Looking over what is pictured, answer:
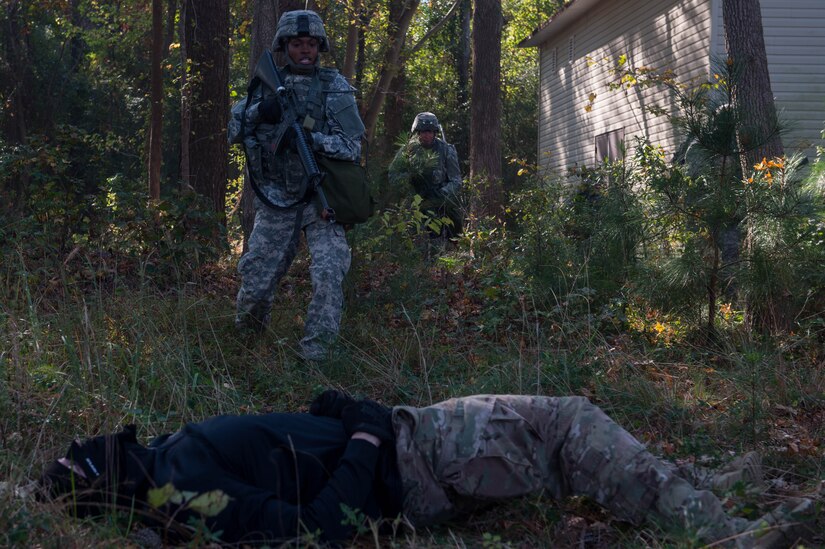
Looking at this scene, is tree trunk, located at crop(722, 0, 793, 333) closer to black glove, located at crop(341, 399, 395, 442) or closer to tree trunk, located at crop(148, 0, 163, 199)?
black glove, located at crop(341, 399, 395, 442)

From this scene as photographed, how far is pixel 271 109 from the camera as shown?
5875 mm

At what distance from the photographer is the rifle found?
578 centimetres

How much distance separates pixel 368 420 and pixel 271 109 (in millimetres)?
3093

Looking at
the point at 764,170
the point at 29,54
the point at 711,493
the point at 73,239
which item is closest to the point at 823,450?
the point at 711,493

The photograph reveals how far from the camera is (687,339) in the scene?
20.1ft

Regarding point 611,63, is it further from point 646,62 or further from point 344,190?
point 344,190

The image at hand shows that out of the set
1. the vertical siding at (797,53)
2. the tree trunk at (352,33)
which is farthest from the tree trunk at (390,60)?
the vertical siding at (797,53)

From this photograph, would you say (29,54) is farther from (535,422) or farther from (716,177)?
(535,422)

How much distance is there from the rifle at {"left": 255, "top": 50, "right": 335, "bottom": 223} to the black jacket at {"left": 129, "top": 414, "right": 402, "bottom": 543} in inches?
102

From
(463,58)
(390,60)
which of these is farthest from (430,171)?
(463,58)

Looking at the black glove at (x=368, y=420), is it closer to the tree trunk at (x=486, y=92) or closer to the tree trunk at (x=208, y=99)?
the tree trunk at (x=208, y=99)

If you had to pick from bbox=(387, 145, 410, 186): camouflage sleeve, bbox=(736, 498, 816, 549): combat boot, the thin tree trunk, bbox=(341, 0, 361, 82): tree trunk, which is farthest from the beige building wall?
bbox=(736, 498, 816, 549): combat boot

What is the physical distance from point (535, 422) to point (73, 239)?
5310mm

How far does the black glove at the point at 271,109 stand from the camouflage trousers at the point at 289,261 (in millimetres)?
583
